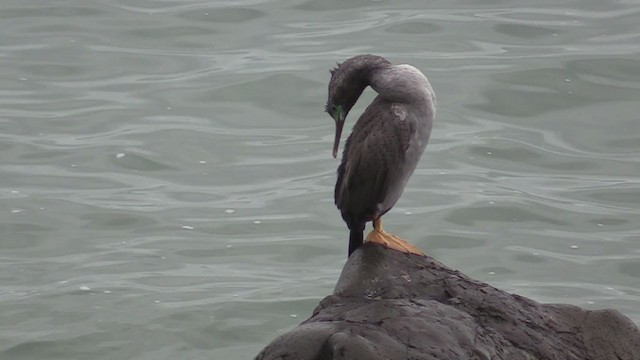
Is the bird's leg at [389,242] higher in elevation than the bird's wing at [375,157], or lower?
lower

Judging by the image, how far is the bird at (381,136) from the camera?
6184 mm

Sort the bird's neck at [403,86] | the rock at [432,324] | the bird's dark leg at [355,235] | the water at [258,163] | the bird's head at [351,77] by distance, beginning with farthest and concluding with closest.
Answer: the water at [258,163] < the bird's dark leg at [355,235] < the bird's head at [351,77] < the bird's neck at [403,86] < the rock at [432,324]

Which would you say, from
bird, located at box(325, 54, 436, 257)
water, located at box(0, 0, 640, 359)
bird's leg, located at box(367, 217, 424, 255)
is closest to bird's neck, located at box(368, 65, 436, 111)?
bird, located at box(325, 54, 436, 257)

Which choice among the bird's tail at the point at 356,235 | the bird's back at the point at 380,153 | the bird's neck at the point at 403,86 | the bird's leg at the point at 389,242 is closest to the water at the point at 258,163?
the bird's tail at the point at 356,235

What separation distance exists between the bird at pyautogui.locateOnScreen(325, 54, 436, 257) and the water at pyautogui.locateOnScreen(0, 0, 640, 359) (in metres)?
3.73

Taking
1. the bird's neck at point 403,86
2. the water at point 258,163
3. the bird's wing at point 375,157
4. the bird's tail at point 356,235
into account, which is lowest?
the water at point 258,163

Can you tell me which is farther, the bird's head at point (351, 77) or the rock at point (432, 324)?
the bird's head at point (351, 77)

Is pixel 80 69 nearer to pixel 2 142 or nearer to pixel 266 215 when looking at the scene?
pixel 2 142

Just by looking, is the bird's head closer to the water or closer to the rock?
the rock

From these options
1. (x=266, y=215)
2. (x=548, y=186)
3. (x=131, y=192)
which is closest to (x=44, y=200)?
(x=131, y=192)

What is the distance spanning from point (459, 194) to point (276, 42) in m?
4.28

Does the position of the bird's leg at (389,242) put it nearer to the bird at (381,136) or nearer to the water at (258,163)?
the bird at (381,136)

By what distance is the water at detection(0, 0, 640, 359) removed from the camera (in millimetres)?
10633

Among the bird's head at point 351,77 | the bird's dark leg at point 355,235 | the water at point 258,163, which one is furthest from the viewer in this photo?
the water at point 258,163
